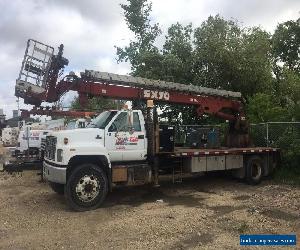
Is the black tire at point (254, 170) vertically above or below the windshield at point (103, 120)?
below

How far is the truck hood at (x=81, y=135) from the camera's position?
1057 centimetres

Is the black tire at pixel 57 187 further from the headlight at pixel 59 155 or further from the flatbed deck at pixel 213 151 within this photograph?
the flatbed deck at pixel 213 151

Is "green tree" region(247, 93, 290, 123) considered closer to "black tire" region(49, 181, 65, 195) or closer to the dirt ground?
the dirt ground

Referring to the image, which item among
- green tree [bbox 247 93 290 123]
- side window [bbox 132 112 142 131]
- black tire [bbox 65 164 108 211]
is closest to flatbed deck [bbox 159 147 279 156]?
side window [bbox 132 112 142 131]

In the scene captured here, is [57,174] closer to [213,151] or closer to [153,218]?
[153,218]

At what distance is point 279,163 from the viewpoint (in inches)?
612

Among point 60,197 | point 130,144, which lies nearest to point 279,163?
point 130,144

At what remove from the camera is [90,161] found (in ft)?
35.9

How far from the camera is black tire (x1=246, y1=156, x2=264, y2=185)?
47.6ft

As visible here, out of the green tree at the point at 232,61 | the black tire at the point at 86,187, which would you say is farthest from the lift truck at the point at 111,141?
the green tree at the point at 232,61

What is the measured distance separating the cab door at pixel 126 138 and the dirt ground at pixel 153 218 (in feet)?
4.36

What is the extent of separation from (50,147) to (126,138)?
210cm

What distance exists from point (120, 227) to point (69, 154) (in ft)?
8.51

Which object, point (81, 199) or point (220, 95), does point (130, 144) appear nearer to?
point (81, 199)
